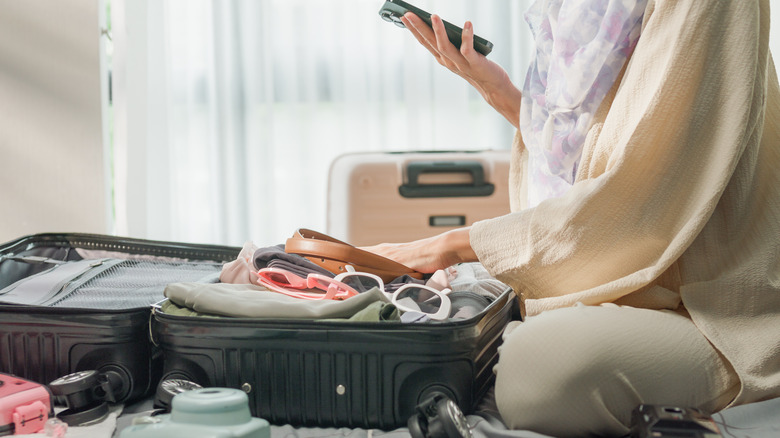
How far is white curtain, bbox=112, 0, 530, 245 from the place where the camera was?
7.95ft

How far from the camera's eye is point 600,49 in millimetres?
794

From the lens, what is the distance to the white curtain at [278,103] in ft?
7.95

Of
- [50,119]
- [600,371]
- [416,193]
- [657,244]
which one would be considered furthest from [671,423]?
[50,119]

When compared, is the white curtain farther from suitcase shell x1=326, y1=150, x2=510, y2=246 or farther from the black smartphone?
the black smartphone

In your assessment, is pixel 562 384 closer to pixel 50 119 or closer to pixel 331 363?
pixel 331 363

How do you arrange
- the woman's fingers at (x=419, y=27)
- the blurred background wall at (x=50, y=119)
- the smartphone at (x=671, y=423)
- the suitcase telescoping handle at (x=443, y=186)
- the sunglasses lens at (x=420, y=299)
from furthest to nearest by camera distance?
1. the blurred background wall at (x=50, y=119)
2. the suitcase telescoping handle at (x=443, y=186)
3. the woman's fingers at (x=419, y=27)
4. the sunglasses lens at (x=420, y=299)
5. the smartphone at (x=671, y=423)

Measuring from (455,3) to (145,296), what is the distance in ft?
6.11

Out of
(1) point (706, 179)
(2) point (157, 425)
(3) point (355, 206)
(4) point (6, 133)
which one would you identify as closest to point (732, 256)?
(1) point (706, 179)

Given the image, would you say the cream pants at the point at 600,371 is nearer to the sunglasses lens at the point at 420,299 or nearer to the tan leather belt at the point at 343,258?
the sunglasses lens at the point at 420,299

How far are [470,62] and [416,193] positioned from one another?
85 cm

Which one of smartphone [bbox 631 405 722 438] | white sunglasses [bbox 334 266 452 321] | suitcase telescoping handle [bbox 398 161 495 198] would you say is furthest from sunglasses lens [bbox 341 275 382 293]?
suitcase telescoping handle [bbox 398 161 495 198]

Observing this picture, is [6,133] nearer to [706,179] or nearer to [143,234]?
[143,234]

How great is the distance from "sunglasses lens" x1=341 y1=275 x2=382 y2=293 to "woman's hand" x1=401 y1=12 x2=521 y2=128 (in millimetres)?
399

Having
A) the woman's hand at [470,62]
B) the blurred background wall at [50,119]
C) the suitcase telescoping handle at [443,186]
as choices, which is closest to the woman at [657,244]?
the woman's hand at [470,62]
